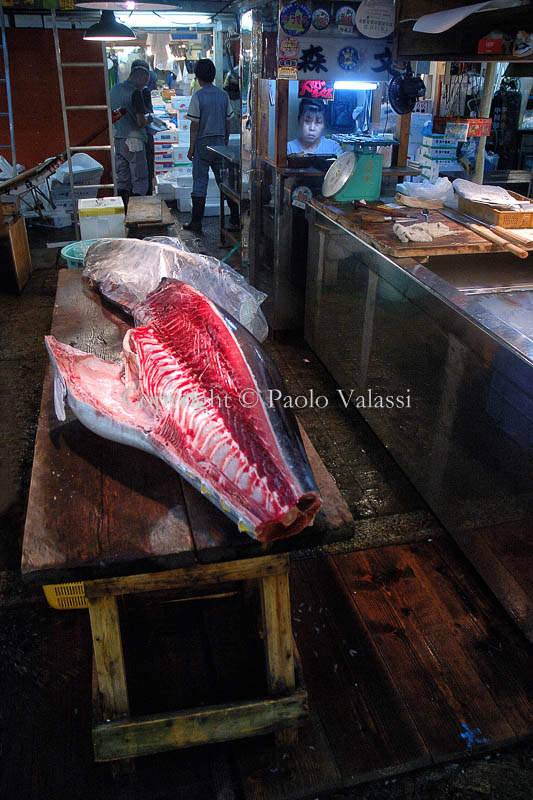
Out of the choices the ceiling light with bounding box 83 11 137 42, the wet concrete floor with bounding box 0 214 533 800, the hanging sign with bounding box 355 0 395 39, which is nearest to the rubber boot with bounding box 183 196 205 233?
the ceiling light with bounding box 83 11 137 42

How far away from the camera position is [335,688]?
7.18 ft

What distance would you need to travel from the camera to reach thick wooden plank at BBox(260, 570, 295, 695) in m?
1.82

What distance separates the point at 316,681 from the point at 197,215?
24.3 feet

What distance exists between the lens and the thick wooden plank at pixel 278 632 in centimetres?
182

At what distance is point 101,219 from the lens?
207 inches

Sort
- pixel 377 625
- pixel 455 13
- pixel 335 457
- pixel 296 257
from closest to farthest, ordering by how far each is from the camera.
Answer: pixel 377 625, pixel 455 13, pixel 335 457, pixel 296 257

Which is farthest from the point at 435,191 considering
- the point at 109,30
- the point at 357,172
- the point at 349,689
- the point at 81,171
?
the point at 81,171

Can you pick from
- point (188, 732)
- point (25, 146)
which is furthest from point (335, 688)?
point (25, 146)

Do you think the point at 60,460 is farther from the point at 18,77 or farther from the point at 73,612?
the point at 18,77

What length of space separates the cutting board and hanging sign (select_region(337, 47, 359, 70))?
127cm

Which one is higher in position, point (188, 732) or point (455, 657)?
point (188, 732)

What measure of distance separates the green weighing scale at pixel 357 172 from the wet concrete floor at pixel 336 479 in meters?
1.27

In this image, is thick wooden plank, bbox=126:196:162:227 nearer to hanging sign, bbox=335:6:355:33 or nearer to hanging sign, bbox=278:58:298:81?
hanging sign, bbox=278:58:298:81

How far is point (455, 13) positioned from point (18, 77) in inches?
322
